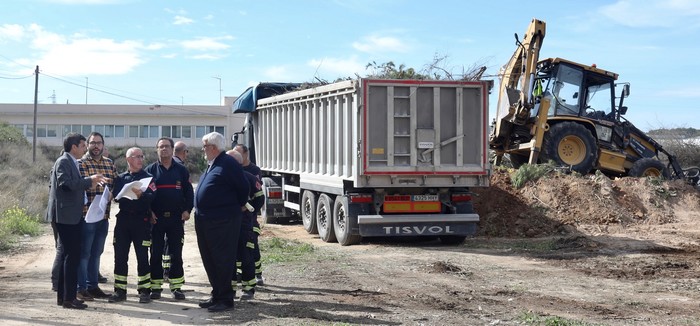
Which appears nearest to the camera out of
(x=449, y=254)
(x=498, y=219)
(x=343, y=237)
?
(x=449, y=254)

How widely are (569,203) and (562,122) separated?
3.24 meters

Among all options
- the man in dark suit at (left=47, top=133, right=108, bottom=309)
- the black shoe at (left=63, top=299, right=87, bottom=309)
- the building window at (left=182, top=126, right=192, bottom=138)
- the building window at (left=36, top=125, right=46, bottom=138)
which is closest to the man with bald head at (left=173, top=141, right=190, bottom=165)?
the man in dark suit at (left=47, top=133, right=108, bottom=309)

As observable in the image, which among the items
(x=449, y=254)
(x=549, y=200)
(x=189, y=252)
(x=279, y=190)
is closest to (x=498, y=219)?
(x=549, y=200)

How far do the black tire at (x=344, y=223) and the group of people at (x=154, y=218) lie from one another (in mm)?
4252

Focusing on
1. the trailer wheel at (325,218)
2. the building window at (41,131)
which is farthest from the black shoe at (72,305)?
the building window at (41,131)

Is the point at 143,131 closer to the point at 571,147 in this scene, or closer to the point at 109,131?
the point at 109,131

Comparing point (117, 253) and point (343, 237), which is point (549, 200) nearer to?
point (343, 237)

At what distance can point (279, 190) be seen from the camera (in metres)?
18.7

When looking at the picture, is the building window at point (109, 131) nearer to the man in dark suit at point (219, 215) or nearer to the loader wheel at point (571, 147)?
the loader wheel at point (571, 147)

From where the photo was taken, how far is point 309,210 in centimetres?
1647

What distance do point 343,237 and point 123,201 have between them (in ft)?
19.6

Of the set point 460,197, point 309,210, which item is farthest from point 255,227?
point 309,210

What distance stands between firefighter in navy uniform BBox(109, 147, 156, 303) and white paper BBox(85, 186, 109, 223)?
20cm

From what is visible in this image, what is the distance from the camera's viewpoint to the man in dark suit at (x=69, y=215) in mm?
8383
